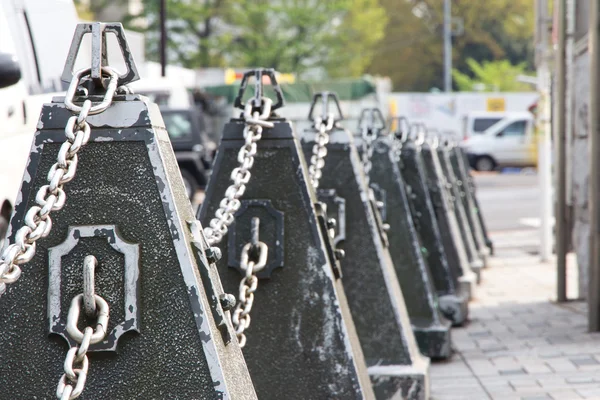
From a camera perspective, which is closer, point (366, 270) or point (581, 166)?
point (366, 270)

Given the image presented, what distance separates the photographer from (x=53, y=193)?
2.47 meters

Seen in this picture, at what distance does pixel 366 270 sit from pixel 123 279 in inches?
105

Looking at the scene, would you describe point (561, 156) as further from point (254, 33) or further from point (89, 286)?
point (254, 33)

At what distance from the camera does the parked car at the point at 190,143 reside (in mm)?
24344

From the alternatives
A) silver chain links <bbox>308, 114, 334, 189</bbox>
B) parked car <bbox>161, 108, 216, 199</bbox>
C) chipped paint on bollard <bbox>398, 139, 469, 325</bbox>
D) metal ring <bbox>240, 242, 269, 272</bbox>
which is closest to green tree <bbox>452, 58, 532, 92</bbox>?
parked car <bbox>161, 108, 216, 199</bbox>

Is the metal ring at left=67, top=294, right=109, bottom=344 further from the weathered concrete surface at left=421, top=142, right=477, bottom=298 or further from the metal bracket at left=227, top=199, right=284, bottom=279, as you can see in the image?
the weathered concrete surface at left=421, top=142, right=477, bottom=298

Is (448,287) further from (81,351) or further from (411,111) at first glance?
(411,111)

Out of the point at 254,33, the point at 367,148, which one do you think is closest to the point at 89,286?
the point at 367,148

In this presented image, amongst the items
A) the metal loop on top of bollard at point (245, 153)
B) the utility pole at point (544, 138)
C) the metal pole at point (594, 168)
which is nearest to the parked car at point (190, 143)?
the utility pole at point (544, 138)

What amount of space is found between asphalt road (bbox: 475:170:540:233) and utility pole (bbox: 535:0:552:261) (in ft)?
19.4

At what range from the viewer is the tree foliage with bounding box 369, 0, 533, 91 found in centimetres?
6956

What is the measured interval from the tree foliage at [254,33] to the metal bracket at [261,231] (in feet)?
137

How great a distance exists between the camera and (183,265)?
2.55 meters

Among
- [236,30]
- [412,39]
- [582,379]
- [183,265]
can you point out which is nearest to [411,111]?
[236,30]
